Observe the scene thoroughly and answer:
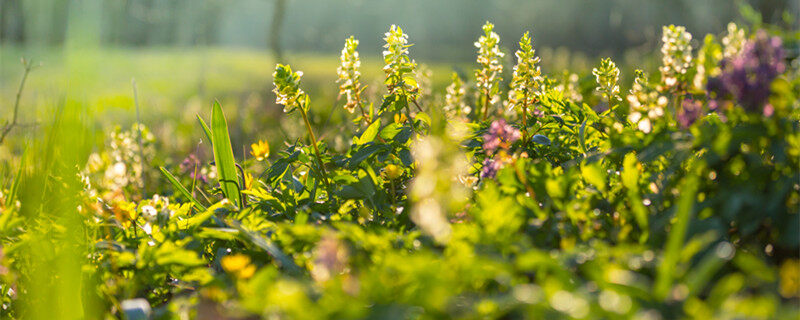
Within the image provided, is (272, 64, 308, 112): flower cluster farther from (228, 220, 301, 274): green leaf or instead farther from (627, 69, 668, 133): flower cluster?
(627, 69, 668, 133): flower cluster

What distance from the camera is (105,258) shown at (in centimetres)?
144

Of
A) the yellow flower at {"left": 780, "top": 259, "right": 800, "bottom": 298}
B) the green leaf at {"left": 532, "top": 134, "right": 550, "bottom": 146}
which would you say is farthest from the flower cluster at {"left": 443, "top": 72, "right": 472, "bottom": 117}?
the yellow flower at {"left": 780, "top": 259, "right": 800, "bottom": 298}

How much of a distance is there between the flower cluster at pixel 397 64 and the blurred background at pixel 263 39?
2.60 feet

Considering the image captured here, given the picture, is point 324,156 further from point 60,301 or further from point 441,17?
point 441,17

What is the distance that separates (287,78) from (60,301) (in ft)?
2.25

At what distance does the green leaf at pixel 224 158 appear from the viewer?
5.94 feet

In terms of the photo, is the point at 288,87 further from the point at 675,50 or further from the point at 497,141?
the point at 675,50

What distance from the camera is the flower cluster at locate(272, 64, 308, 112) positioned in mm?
1468

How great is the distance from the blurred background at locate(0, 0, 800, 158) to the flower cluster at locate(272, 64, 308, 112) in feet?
1.78

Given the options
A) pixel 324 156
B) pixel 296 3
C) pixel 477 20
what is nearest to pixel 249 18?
pixel 296 3

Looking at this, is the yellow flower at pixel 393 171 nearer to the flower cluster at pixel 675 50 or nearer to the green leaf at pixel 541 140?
the green leaf at pixel 541 140

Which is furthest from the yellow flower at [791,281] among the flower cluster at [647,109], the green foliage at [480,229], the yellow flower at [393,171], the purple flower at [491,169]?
the yellow flower at [393,171]

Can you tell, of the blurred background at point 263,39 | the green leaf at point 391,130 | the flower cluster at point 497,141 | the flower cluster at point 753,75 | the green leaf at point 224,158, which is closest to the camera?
the flower cluster at point 753,75

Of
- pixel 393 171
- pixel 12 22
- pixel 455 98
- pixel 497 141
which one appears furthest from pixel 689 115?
pixel 12 22
